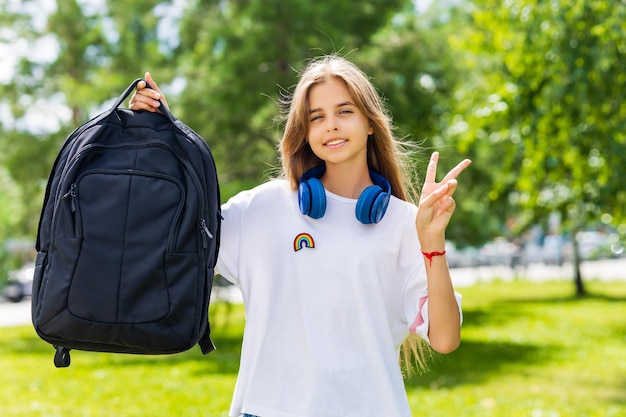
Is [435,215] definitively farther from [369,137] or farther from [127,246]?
[127,246]

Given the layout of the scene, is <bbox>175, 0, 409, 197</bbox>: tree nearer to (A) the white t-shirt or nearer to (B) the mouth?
(B) the mouth

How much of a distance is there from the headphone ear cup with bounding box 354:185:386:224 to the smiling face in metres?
0.19

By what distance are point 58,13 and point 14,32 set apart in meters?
0.86

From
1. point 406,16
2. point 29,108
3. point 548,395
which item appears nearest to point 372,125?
point 548,395

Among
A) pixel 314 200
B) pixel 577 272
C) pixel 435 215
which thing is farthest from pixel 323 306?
pixel 577 272

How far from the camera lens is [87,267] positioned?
225cm

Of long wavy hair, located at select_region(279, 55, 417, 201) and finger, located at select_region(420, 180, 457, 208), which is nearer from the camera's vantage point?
finger, located at select_region(420, 180, 457, 208)

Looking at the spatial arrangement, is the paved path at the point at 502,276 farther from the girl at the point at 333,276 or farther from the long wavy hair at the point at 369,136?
the girl at the point at 333,276

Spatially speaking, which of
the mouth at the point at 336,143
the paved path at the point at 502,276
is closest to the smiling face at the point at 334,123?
the mouth at the point at 336,143

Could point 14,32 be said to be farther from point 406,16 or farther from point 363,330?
point 363,330

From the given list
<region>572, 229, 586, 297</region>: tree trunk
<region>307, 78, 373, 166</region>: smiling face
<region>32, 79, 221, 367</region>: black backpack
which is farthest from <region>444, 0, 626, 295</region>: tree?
A: <region>572, 229, 586, 297</region>: tree trunk

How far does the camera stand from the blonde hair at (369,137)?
2.65 metres

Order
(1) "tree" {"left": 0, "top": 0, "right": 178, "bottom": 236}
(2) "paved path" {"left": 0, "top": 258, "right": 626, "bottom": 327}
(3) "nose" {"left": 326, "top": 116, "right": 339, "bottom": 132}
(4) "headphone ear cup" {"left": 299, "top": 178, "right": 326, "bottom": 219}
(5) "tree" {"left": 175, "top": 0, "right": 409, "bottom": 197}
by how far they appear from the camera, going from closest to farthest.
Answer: (4) "headphone ear cup" {"left": 299, "top": 178, "right": 326, "bottom": 219} → (3) "nose" {"left": 326, "top": 116, "right": 339, "bottom": 132} → (5) "tree" {"left": 175, "top": 0, "right": 409, "bottom": 197} → (1) "tree" {"left": 0, "top": 0, "right": 178, "bottom": 236} → (2) "paved path" {"left": 0, "top": 258, "right": 626, "bottom": 327}

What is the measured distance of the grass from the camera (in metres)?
7.62
